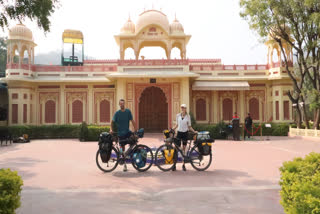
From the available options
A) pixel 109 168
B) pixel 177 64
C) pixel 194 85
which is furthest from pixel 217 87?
pixel 109 168

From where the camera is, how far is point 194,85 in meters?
16.6

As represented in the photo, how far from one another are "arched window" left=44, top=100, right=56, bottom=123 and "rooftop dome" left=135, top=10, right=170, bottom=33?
26.1 ft

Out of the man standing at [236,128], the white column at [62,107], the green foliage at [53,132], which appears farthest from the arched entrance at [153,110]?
the man standing at [236,128]

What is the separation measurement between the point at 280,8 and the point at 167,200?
13.6m

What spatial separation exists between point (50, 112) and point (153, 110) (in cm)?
739

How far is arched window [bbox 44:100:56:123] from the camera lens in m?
17.5

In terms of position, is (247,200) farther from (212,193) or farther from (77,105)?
(77,105)

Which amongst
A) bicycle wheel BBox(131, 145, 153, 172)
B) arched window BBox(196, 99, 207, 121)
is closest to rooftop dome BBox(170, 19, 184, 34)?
arched window BBox(196, 99, 207, 121)

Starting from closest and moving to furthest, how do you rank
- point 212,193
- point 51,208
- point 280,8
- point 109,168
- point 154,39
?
point 51,208 → point 212,193 → point 109,168 → point 280,8 → point 154,39

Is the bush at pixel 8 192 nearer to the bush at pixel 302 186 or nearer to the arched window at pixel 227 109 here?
the bush at pixel 302 186

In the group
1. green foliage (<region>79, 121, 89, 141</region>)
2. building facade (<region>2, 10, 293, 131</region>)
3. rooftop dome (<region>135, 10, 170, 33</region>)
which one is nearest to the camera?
green foliage (<region>79, 121, 89, 141</region>)

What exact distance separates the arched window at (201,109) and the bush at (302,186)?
1447cm

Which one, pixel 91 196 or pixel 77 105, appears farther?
pixel 77 105

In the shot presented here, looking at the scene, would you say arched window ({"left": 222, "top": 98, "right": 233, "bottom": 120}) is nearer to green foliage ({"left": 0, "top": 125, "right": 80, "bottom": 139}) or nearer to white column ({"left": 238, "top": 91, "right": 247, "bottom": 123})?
white column ({"left": 238, "top": 91, "right": 247, "bottom": 123})
